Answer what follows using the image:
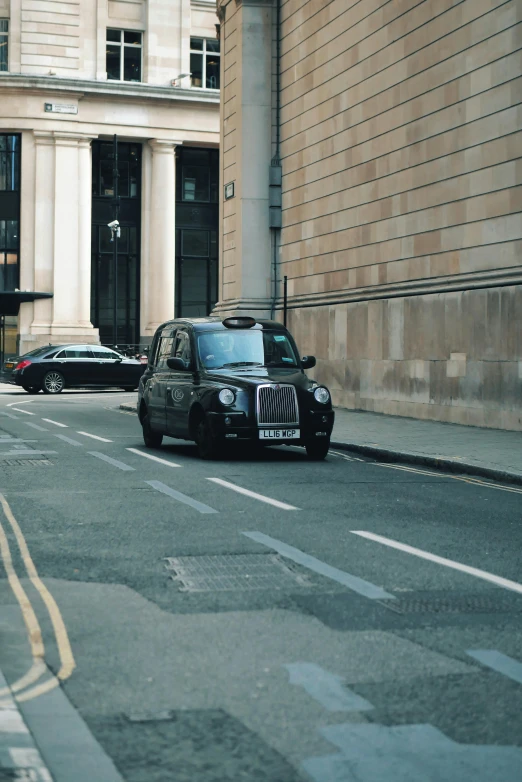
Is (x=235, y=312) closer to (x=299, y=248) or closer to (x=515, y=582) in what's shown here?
(x=299, y=248)

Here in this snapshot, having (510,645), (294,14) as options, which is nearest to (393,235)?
(294,14)

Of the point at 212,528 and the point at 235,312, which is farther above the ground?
the point at 235,312

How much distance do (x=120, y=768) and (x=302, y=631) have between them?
206 centimetres

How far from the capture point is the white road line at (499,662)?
5145 millimetres

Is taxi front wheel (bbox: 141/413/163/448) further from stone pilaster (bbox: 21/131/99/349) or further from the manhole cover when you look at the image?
stone pilaster (bbox: 21/131/99/349)

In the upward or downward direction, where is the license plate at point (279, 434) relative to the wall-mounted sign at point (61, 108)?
downward

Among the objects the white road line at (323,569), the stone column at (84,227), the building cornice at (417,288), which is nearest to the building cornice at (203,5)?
the stone column at (84,227)

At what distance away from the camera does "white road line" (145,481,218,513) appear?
34.6ft

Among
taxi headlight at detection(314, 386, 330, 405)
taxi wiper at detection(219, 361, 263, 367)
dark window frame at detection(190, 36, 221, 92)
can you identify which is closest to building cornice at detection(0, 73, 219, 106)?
dark window frame at detection(190, 36, 221, 92)

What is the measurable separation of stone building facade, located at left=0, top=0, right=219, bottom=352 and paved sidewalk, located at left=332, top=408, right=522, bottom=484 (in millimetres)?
32988

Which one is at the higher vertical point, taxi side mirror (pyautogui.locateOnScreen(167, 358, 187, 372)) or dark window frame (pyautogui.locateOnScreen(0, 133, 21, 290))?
dark window frame (pyautogui.locateOnScreen(0, 133, 21, 290))

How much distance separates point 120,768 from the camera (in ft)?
13.0

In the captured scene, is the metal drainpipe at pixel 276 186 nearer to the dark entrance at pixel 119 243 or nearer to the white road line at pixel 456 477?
the white road line at pixel 456 477

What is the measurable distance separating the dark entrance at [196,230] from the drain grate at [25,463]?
4262 centimetres
